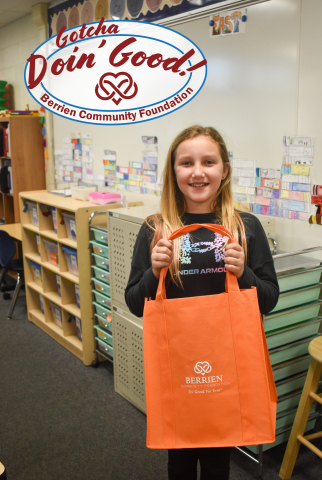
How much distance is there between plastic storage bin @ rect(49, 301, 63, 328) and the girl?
2.23 m

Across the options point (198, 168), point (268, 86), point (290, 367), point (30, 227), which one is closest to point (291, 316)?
point (290, 367)

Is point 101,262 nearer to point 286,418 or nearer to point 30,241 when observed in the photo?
point 30,241

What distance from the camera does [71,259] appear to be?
3035 mm

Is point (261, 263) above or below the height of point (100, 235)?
above

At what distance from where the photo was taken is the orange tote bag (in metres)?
1.04

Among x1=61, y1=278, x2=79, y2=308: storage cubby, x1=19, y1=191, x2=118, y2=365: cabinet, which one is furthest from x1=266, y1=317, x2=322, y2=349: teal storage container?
x1=61, y1=278, x2=79, y2=308: storage cubby

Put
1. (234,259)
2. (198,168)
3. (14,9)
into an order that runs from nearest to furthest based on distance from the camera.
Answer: (234,259) → (198,168) → (14,9)

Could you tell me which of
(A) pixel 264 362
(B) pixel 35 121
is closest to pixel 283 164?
(A) pixel 264 362

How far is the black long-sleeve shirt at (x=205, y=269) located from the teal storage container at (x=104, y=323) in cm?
160

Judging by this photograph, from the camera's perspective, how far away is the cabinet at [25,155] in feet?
15.0

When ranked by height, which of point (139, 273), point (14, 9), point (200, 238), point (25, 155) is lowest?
point (139, 273)

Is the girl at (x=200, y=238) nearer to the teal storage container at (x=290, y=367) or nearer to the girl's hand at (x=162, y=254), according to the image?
the girl's hand at (x=162, y=254)

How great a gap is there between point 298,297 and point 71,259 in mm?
1670

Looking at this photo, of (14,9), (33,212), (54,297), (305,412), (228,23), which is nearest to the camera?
(305,412)
